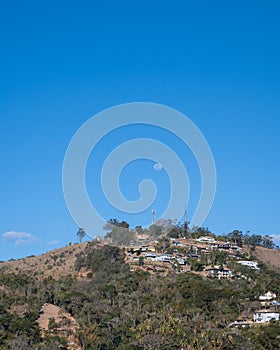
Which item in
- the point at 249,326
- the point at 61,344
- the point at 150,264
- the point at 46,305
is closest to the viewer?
the point at 61,344

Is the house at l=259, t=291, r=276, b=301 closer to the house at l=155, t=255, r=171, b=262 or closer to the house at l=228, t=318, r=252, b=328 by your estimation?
the house at l=228, t=318, r=252, b=328

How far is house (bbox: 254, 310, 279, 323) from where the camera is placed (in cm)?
5538

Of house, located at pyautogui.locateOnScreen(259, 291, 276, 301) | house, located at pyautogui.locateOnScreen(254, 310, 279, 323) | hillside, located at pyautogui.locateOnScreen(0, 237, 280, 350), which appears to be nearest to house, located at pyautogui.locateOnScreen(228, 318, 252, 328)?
hillside, located at pyautogui.locateOnScreen(0, 237, 280, 350)

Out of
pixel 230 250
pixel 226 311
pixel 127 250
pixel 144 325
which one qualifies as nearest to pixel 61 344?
A: pixel 144 325

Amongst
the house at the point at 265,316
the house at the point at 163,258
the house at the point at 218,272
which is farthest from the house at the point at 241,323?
the house at the point at 163,258

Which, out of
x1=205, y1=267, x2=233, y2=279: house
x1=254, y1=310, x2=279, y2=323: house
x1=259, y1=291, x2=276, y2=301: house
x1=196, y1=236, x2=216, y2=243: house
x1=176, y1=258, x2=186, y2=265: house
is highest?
x1=196, y1=236, x2=216, y2=243: house

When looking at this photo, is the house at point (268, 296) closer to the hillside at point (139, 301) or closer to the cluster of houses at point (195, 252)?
the hillside at point (139, 301)

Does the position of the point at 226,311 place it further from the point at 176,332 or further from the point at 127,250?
the point at 127,250

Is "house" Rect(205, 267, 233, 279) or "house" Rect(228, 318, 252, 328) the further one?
"house" Rect(205, 267, 233, 279)

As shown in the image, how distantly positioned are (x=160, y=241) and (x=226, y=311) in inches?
1402

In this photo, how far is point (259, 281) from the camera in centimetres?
6806

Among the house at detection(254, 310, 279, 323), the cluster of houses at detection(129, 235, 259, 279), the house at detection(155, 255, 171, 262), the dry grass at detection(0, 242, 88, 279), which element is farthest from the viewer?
the house at detection(155, 255, 171, 262)

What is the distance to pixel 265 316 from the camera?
5628cm

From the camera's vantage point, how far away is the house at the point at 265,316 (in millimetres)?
55381
